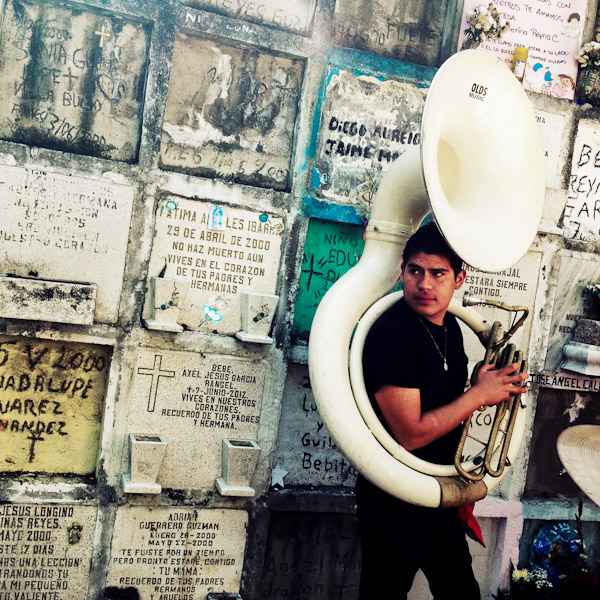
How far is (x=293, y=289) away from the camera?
3.94 m

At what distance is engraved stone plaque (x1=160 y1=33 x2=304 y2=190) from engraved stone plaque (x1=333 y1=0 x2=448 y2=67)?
1.15 feet

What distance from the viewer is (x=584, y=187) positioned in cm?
453

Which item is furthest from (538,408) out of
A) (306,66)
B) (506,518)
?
(306,66)

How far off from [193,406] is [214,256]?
770 mm

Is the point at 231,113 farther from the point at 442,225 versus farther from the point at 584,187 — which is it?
the point at 584,187

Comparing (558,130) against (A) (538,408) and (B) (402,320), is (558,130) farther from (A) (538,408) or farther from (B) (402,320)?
(B) (402,320)

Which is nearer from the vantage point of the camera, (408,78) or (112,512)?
(112,512)

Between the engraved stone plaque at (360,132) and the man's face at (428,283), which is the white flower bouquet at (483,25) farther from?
the man's face at (428,283)

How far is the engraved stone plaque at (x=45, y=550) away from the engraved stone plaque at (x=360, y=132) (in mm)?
2067

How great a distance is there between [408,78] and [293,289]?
52.0 inches

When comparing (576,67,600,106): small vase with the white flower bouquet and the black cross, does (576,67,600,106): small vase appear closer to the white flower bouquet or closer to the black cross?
the white flower bouquet

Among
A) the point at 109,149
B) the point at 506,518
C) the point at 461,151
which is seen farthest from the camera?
the point at 506,518

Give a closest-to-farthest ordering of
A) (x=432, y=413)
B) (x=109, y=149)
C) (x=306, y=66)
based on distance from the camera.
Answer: (x=432, y=413)
(x=109, y=149)
(x=306, y=66)

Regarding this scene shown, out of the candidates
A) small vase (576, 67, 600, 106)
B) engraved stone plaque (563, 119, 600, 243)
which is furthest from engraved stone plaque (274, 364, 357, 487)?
small vase (576, 67, 600, 106)
